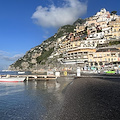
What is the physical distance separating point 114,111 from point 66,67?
67724 millimetres

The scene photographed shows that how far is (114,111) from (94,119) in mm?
2622

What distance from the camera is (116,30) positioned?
84375 mm

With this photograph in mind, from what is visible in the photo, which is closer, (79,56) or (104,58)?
(104,58)

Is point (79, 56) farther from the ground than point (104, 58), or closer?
farther from the ground

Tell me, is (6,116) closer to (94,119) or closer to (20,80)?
(94,119)

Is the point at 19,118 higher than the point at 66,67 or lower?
lower

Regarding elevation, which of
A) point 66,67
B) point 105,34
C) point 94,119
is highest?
point 105,34

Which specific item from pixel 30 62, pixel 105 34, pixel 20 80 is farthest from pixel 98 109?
pixel 30 62

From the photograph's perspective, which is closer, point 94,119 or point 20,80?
point 94,119

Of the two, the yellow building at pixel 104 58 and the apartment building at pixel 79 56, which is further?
the apartment building at pixel 79 56

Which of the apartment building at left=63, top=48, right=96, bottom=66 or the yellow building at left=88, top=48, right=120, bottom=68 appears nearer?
the yellow building at left=88, top=48, right=120, bottom=68

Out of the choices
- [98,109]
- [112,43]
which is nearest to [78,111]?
[98,109]

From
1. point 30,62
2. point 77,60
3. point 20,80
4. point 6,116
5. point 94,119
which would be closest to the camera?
point 94,119

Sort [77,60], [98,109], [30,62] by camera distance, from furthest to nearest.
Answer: [30,62], [77,60], [98,109]
